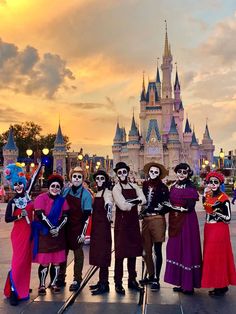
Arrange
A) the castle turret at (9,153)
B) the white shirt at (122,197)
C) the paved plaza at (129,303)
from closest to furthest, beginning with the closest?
1. the paved plaza at (129,303)
2. the white shirt at (122,197)
3. the castle turret at (9,153)

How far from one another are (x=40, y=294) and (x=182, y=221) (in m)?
2.22

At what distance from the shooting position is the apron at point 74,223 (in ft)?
18.8

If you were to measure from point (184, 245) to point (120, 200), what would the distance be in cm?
108

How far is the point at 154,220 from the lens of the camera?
5.78m

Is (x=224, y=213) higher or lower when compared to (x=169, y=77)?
lower

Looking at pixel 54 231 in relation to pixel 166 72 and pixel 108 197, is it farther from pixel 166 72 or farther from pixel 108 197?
pixel 166 72

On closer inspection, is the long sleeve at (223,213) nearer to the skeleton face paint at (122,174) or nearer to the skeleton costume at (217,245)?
the skeleton costume at (217,245)

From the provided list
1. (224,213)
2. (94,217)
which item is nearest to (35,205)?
(94,217)

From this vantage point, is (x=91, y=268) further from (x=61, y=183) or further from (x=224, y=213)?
(x=224, y=213)

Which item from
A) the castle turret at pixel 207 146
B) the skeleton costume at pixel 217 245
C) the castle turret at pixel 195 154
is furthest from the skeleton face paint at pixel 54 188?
the castle turret at pixel 207 146

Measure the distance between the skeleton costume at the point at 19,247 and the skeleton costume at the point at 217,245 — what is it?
2429mm

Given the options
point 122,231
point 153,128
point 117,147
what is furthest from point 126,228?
point 117,147

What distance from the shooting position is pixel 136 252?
222 inches

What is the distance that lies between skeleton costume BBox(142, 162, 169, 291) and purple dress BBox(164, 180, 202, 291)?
191 mm
